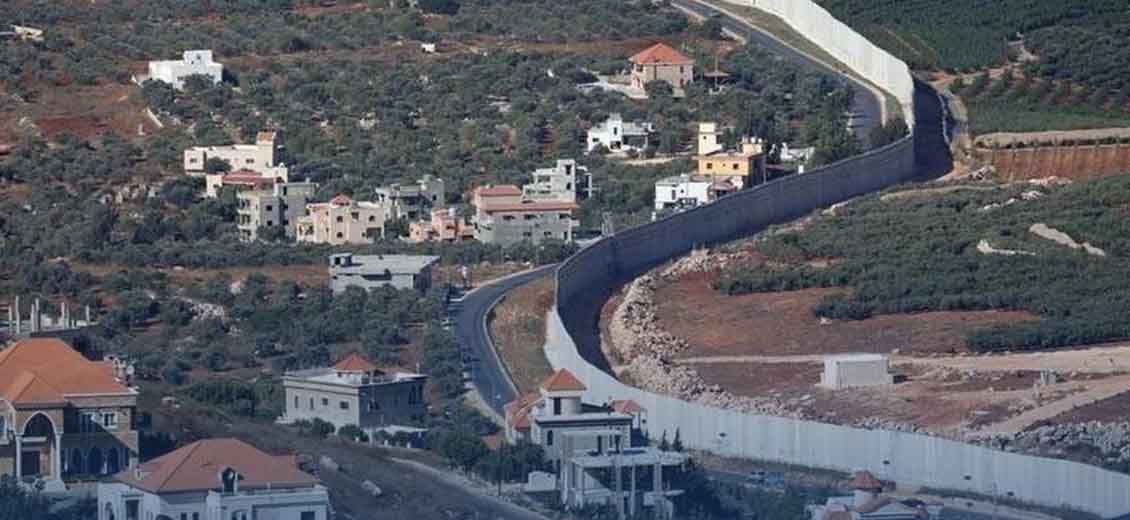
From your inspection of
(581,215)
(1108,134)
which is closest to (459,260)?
(581,215)

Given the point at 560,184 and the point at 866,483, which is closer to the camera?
the point at 866,483

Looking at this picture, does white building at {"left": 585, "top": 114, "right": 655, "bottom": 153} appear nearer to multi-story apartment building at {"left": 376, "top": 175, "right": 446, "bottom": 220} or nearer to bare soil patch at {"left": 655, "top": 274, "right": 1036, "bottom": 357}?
multi-story apartment building at {"left": 376, "top": 175, "right": 446, "bottom": 220}

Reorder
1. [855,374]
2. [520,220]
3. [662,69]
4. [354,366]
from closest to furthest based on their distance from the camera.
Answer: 1. [354,366]
2. [855,374]
3. [520,220]
4. [662,69]

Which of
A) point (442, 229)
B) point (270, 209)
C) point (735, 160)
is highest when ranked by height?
point (735, 160)

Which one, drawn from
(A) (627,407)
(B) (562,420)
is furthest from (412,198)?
(B) (562,420)

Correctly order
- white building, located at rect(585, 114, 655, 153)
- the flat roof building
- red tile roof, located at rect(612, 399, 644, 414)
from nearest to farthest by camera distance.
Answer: red tile roof, located at rect(612, 399, 644, 414) → the flat roof building → white building, located at rect(585, 114, 655, 153)

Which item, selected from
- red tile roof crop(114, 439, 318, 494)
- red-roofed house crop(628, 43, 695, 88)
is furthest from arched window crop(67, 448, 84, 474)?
red-roofed house crop(628, 43, 695, 88)

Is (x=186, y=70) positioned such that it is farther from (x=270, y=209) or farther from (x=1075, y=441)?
(x=1075, y=441)
